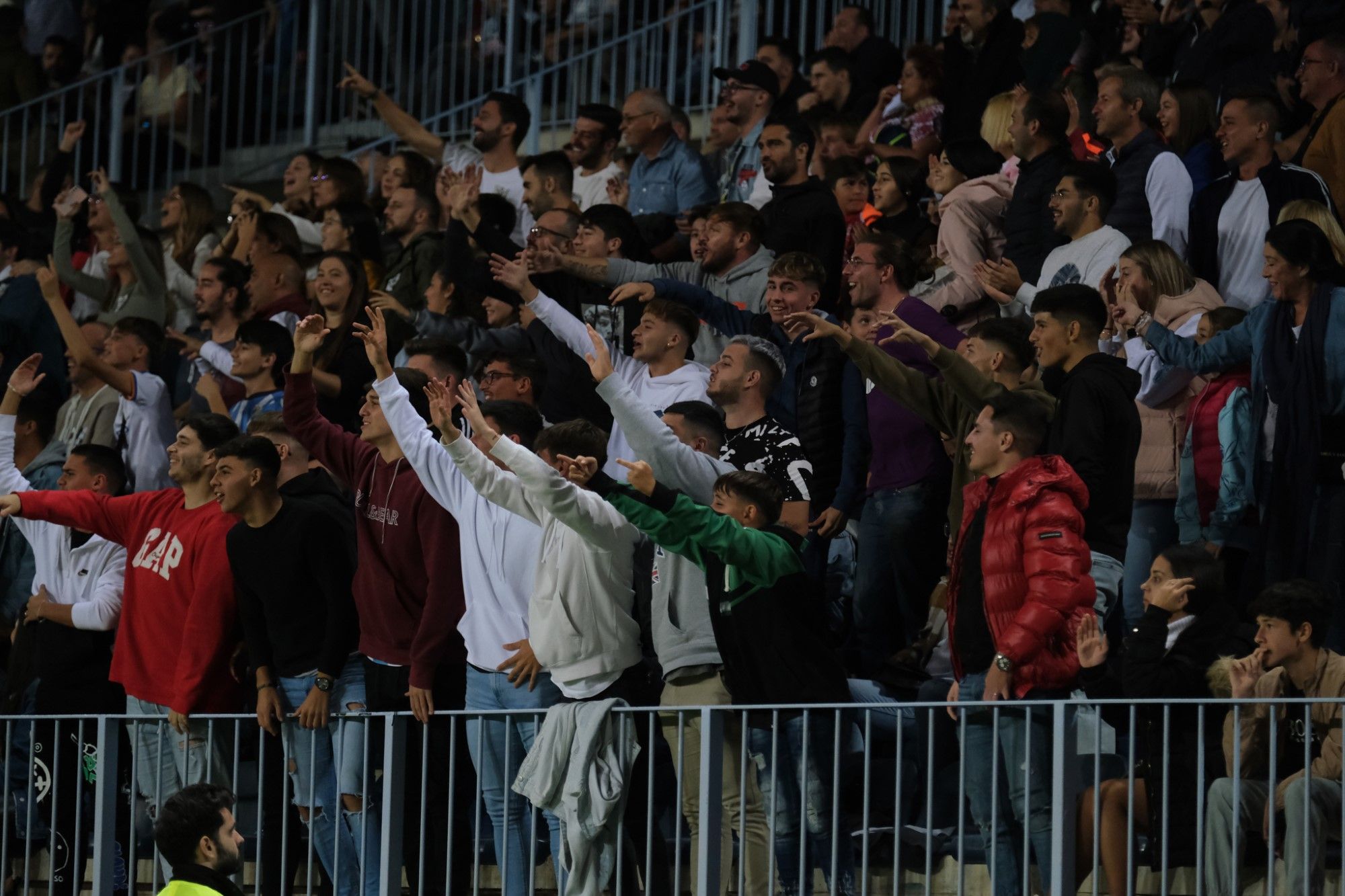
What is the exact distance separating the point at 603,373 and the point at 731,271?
9.22ft

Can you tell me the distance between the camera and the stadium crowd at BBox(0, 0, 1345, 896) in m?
7.27

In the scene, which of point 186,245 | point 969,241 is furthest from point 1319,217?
point 186,245

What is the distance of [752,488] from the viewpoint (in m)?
7.73

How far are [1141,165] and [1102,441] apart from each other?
2.67 metres

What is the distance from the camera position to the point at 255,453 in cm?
874

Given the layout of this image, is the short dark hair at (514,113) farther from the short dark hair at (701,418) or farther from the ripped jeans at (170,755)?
the ripped jeans at (170,755)

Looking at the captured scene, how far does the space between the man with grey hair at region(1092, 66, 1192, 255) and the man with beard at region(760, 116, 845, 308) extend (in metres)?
1.34

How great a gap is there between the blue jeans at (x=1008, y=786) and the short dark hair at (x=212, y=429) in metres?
3.61

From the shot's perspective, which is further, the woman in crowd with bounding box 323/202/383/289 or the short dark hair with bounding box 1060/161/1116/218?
the woman in crowd with bounding box 323/202/383/289

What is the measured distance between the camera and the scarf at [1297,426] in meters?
8.49

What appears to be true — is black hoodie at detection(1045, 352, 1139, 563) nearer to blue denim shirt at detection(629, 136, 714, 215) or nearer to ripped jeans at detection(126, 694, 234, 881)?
ripped jeans at detection(126, 694, 234, 881)

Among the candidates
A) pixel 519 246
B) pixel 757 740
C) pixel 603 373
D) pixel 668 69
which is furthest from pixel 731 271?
pixel 668 69

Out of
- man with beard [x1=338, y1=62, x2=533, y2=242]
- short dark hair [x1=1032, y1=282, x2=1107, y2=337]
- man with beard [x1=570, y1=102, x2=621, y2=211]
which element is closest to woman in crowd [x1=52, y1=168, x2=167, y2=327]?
man with beard [x1=338, y1=62, x2=533, y2=242]

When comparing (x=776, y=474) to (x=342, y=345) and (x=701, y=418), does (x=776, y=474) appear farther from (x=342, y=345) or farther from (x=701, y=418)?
(x=342, y=345)
